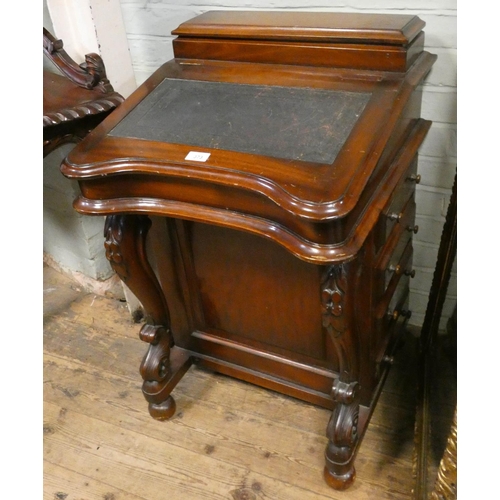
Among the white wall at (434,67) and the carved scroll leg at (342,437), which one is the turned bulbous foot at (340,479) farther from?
the white wall at (434,67)

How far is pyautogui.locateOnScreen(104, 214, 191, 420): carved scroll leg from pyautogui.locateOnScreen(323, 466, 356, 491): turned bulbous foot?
0.58 metres

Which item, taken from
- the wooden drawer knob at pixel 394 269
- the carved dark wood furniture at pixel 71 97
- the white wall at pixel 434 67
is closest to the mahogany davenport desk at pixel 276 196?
the wooden drawer knob at pixel 394 269

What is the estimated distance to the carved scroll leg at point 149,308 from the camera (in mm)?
1453

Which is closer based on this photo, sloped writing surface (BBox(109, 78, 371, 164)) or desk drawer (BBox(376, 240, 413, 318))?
sloped writing surface (BBox(109, 78, 371, 164))

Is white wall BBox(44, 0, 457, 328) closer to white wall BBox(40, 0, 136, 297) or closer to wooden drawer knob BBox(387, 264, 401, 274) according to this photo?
white wall BBox(40, 0, 136, 297)

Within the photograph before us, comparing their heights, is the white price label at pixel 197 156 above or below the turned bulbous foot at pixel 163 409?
above

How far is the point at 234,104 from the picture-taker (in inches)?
51.9

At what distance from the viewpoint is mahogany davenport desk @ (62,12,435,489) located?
3.64 feet

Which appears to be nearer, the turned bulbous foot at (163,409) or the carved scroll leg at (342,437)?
the carved scroll leg at (342,437)

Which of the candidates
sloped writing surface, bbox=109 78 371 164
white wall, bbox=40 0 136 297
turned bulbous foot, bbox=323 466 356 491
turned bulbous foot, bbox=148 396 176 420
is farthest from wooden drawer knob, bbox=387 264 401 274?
white wall, bbox=40 0 136 297

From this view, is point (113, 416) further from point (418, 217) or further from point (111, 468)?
point (418, 217)

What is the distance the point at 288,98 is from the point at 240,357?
2.89ft

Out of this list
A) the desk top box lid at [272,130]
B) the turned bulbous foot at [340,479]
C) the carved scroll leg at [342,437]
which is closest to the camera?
the desk top box lid at [272,130]

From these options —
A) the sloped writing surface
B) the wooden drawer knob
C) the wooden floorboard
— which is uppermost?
the sloped writing surface
